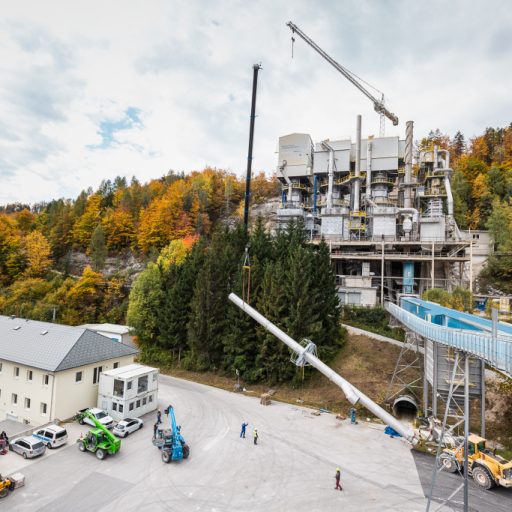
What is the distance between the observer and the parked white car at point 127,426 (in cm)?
2155

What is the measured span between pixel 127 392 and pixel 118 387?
0.93 metres

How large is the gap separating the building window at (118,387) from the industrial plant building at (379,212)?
31.5m

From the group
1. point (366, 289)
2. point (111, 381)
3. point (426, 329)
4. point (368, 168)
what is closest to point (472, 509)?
point (426, 329)

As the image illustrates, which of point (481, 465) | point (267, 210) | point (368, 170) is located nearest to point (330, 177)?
point (368, 170)

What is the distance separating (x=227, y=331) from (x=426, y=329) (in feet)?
66.5

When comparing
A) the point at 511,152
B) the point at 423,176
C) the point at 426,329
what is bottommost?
the point at 426,329

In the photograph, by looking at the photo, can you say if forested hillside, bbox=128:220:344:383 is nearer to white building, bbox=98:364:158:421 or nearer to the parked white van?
white building, bbox=98:364:158:421

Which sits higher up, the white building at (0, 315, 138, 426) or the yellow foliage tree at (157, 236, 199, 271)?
the yellow foliage tree at (157, 236, 199, 271)

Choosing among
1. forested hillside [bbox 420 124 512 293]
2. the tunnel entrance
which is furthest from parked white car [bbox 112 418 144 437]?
forested hillside [bbox 420 124 512 293]

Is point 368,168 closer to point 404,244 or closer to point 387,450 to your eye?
point 404,244

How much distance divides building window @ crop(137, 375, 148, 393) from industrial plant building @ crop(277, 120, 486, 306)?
29584mm

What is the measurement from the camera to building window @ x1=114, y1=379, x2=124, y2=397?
950 inches

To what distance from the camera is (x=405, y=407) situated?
86.8 feet

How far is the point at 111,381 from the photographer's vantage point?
24.7 metres
